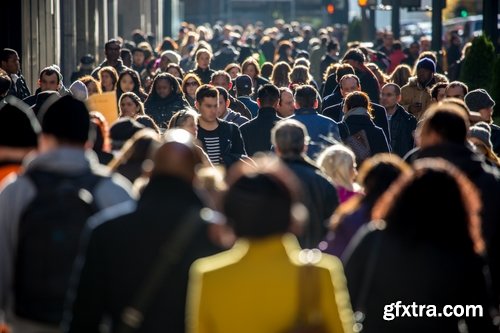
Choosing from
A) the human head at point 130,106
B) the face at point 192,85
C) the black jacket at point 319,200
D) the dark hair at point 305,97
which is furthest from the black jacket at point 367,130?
the black jacket at point 319,200

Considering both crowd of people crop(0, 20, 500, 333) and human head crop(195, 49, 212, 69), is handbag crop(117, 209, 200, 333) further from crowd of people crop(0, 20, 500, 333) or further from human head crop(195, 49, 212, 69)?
human head crop(195, 49, 212, 69)

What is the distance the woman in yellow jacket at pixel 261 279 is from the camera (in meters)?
5.20

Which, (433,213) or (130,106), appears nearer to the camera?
(433,213)

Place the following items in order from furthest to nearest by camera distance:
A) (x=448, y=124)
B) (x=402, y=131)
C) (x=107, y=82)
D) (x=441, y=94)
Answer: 1. (x=107, y=82)
2. (x=402, y=131)
3. (x=441, y=94)
4. (x=448, y=124)

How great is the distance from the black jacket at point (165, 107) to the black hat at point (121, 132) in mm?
6233

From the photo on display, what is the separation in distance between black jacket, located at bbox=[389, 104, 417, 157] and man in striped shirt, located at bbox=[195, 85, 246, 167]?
2.80 m

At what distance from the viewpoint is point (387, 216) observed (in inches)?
237

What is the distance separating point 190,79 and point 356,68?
2.53 meters

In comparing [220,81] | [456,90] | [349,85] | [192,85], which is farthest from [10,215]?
[220,81]

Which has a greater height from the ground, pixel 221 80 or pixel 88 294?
pixel 88 294

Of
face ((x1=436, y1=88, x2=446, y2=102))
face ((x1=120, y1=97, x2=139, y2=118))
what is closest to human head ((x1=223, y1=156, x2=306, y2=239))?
face ((x1=120, y1=97, x2=139, y2=118))

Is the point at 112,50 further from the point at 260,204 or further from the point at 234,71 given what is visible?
the point at 260,204

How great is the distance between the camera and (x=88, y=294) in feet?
19.2

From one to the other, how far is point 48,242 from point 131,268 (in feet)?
1.96
